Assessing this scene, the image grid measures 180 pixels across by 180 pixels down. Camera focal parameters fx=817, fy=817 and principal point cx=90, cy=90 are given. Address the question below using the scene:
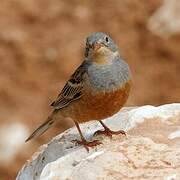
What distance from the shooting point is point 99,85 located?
7180 millimetres

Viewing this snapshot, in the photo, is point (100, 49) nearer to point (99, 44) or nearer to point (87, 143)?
point (99, 44)

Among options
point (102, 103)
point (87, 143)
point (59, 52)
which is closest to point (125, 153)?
point (87, 143)

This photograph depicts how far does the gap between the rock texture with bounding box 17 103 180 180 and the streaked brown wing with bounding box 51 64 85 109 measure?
309 mm

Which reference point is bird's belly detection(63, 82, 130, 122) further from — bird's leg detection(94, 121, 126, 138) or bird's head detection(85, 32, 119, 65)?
bird's head detection(85, 32, 119, 65)

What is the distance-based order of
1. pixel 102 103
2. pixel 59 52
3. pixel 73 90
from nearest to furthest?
pixel 102 103 < pixel 73 90 < pixel 59 52

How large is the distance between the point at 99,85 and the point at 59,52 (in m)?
6.14

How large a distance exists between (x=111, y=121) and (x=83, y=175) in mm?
1682

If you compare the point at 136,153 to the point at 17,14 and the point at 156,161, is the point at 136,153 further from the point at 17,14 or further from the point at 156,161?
the point at 17,14

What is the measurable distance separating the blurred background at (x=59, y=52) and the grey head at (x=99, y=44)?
5102mm

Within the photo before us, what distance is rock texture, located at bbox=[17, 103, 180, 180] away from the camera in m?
6.23

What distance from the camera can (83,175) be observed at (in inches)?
245

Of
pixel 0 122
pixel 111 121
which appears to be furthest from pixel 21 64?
pixel 111 121

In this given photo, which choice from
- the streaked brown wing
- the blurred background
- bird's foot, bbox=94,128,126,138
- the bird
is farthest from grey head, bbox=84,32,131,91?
the blurred background

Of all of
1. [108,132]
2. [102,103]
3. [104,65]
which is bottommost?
[108,132]
